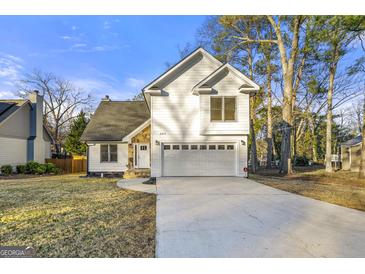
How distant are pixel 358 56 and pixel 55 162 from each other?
24.4m

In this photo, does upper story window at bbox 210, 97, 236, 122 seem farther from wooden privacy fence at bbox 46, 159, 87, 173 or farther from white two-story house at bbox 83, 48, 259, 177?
wooden privacy fence at bbox 46, 159, 87, 173

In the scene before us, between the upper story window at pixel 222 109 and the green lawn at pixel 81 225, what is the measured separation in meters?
5.90

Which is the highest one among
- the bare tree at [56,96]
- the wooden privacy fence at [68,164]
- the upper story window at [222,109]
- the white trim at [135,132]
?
the bare tree at [56,96]

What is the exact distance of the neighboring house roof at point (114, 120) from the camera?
49.8ft

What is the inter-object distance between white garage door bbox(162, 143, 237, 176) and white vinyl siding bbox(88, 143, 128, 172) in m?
4.19

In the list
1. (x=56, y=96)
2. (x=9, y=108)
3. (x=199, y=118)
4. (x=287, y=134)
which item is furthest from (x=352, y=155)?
(x=56, y=96)

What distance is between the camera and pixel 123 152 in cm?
1511

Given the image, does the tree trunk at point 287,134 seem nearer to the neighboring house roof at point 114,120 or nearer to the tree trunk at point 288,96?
the tree trunk at point 288,96

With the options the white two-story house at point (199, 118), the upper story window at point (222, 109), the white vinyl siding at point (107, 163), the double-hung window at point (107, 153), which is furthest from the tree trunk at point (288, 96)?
the double-hung window at point (107, 153)

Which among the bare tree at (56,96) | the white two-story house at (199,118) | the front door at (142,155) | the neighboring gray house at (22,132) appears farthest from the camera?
the bare tree at (56,96)
